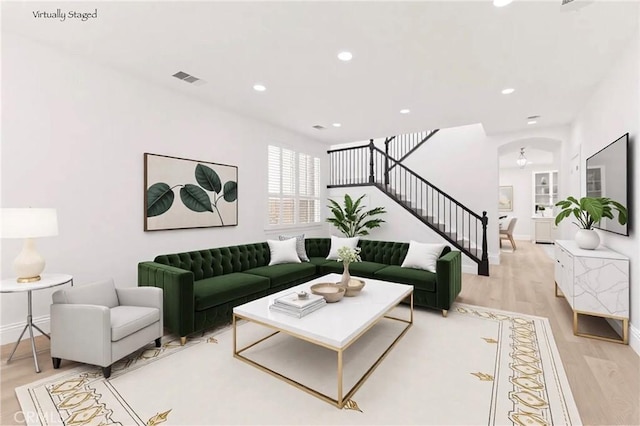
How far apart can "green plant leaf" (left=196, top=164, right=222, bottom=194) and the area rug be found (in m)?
2.17

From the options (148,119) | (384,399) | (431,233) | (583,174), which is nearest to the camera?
(384,399)

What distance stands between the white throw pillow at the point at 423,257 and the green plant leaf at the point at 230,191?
2806 mm

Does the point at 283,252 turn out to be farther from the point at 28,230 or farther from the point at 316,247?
the point at 28,230

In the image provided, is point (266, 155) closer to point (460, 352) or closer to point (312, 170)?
point (312, 170)

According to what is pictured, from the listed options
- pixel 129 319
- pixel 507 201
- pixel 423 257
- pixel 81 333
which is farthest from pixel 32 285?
pixel 507 201

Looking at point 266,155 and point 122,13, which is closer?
point 122,13

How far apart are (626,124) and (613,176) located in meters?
0.53

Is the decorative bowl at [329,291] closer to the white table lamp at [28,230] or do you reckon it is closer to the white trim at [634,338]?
the white table lamp at [28,230]

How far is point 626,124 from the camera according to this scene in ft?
9.77

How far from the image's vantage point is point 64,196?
3.09 metres

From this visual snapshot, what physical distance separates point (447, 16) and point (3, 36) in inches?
154

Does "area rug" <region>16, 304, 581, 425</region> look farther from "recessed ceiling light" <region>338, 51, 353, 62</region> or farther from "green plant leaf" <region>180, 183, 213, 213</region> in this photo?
"recessed ceiling light" <region>338, 51, 353, 62</region>

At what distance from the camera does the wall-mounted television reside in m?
2.91

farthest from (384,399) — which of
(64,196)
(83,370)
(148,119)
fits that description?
(148,119)
